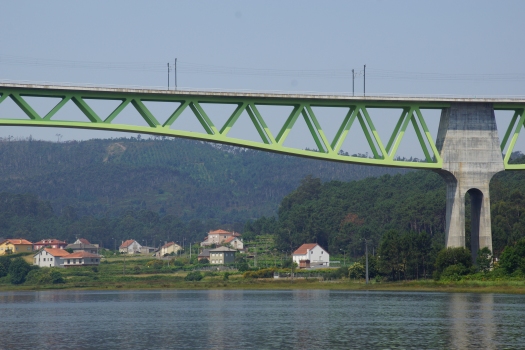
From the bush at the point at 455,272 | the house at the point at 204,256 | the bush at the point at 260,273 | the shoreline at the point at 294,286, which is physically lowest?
the shoreline at the point at 294,286

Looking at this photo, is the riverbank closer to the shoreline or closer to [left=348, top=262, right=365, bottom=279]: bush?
the shoreline

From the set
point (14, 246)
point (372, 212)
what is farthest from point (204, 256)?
point (14, 246)

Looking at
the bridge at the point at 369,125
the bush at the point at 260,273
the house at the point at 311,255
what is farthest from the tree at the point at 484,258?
the house at the point at 311,255

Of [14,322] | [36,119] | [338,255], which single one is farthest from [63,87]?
[338,255]

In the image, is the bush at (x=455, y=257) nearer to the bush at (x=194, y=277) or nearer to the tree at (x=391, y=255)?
the tree at (x=391, y=255)

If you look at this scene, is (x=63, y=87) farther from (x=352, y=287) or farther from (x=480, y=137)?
(x=352, y=287)

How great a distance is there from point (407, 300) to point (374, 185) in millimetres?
99437

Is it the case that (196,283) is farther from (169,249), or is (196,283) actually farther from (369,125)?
(169,249)

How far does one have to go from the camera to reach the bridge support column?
5900cm

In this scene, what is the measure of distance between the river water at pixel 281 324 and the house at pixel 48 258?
8097 centimetres

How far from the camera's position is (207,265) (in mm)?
128750

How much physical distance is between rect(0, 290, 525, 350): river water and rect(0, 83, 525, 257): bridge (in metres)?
7.11

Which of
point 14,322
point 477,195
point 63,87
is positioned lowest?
point 14,322

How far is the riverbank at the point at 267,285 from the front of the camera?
6041 cm
